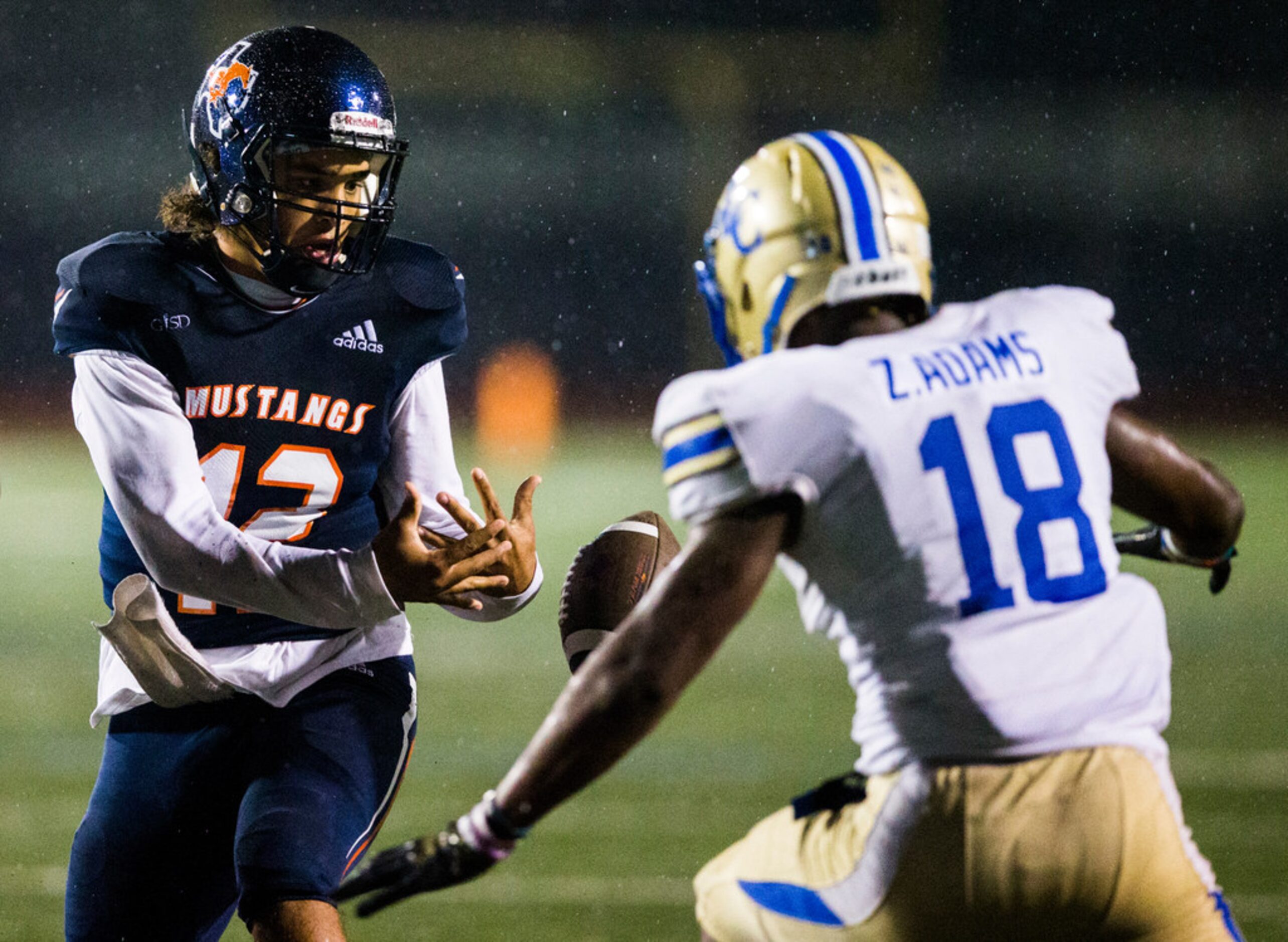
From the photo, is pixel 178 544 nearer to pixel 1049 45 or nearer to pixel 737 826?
pixel 737 826

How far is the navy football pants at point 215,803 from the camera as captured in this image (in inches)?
91.0

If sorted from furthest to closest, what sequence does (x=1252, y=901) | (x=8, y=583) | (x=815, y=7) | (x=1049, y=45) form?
1. (x=1049, y=45)
2. (x=815, y=7)
3. (x=8, y=583)
4. (x=1252, y=901)

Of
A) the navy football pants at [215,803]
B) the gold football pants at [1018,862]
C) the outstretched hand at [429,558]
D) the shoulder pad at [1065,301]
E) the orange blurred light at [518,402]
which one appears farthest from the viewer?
the orange blurred light at [518,402]

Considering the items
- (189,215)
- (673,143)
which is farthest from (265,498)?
(673,143)

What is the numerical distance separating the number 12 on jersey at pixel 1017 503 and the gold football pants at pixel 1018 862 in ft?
0.51

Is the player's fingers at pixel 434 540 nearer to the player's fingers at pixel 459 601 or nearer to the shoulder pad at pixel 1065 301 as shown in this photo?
the player's fingers at pixel 459 601

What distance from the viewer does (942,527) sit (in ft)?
5.11

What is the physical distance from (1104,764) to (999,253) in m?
18.5

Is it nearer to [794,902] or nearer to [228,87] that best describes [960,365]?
[794,902]

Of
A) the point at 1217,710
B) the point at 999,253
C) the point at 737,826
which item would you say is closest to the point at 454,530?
the point at 737,826

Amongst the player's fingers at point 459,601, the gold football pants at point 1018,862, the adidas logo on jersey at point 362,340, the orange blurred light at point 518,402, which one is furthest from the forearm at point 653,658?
the orange blurred light at point 518,402

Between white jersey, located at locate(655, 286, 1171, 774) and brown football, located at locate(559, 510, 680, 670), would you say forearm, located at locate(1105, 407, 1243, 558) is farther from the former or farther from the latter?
brown football, located at locate(559, 510, 680, 670)

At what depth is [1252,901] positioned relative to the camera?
11.4 feet

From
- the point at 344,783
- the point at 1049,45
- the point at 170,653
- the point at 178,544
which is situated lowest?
the point at 344,783
